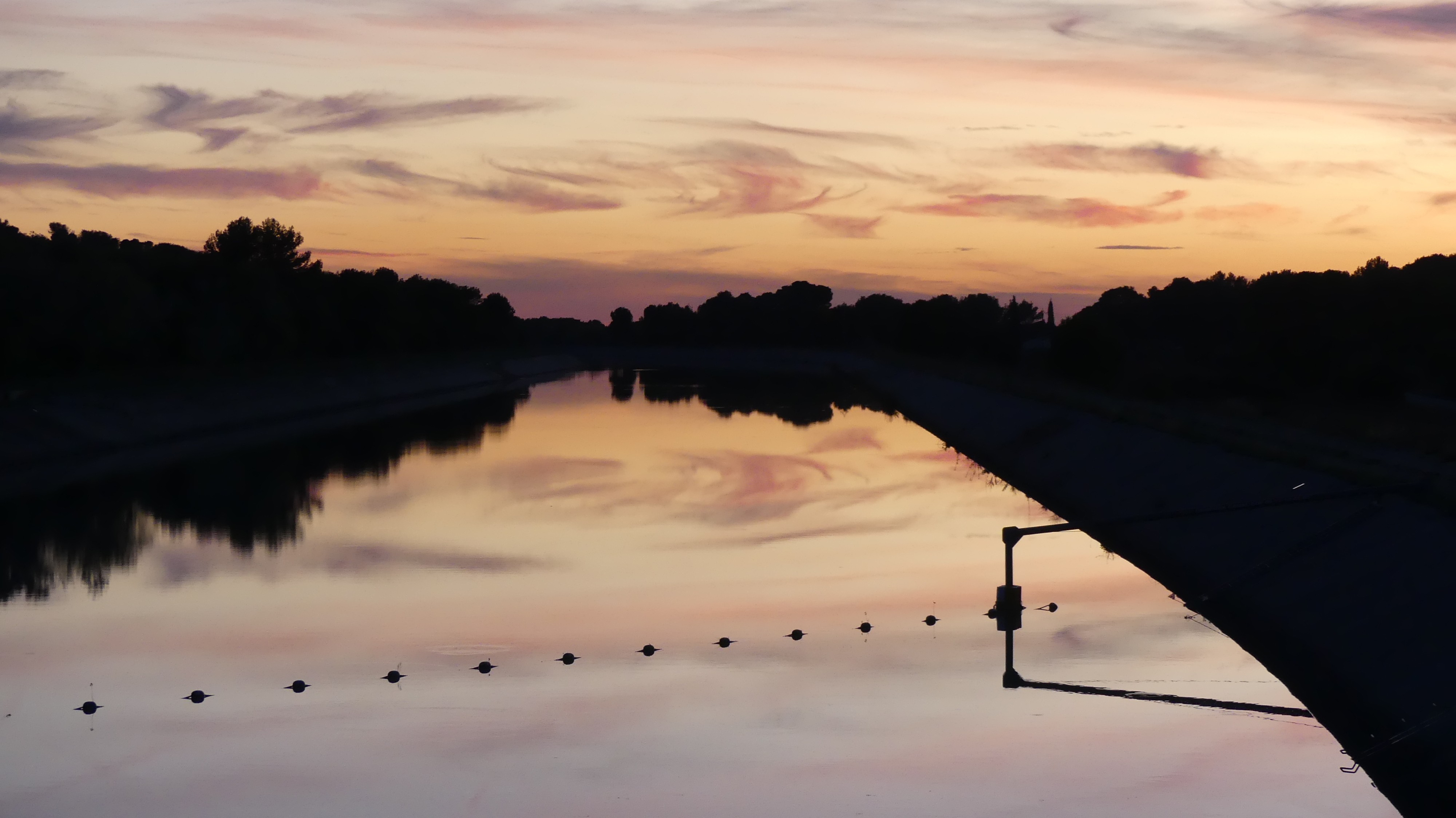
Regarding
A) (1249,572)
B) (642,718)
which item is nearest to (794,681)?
(642,718)

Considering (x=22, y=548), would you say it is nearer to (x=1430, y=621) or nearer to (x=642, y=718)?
(x=642, y=718)

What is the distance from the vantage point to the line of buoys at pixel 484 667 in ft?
68.1

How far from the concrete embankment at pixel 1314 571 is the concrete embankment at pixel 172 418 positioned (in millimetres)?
30687

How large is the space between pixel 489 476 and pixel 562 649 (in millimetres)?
29090

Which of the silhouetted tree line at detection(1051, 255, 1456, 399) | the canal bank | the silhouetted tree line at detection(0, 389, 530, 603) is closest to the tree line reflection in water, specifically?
the silhouetted tree line at detection(0, 389, 530, 603)

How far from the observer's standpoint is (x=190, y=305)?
95.2 m

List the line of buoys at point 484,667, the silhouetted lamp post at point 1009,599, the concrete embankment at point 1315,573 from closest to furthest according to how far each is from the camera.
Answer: the concrete embankment at point 1315,573, the line of buoys at point 484,667, the silhouetted lamp post at point 1009,599

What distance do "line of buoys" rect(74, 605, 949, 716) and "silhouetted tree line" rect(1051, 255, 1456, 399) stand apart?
58.4 m

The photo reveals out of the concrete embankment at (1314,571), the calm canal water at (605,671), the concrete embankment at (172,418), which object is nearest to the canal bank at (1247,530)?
the concrete embankment at (1314,571)

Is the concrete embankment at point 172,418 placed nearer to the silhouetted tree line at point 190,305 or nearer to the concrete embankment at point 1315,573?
the silhouetted tree line at point 190,305

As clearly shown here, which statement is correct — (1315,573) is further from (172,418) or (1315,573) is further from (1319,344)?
(1319,344)

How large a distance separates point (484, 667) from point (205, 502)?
24.3 meters

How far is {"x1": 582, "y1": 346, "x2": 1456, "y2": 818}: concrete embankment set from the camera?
62.1 ft

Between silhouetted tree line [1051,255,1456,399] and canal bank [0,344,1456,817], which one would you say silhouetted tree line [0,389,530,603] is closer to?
canal bank [0,344,1456,817]
